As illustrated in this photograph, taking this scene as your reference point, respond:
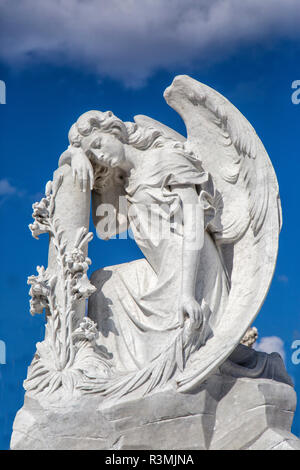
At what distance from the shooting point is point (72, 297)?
6.98 meters

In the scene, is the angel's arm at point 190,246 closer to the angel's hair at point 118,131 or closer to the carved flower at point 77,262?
the angel's hair at point 118,131

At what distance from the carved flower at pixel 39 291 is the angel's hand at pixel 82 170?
84 cm

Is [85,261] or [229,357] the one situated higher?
[85,261]

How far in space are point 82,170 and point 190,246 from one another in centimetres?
117

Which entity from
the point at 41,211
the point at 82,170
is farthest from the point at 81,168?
the point at 41,211

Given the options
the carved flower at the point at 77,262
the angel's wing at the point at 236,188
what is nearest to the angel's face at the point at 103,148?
the angel's wing at the point at 236,188

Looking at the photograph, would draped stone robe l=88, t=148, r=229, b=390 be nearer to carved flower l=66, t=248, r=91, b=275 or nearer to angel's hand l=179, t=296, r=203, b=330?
angel's hand l=179, t=296, r=203, b=330

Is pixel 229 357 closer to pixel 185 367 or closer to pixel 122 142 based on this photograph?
pixel 185 367

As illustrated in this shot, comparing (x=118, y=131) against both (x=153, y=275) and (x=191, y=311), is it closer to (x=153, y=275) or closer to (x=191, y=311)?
(x=153, y=275)

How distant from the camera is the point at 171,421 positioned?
21.6ft
